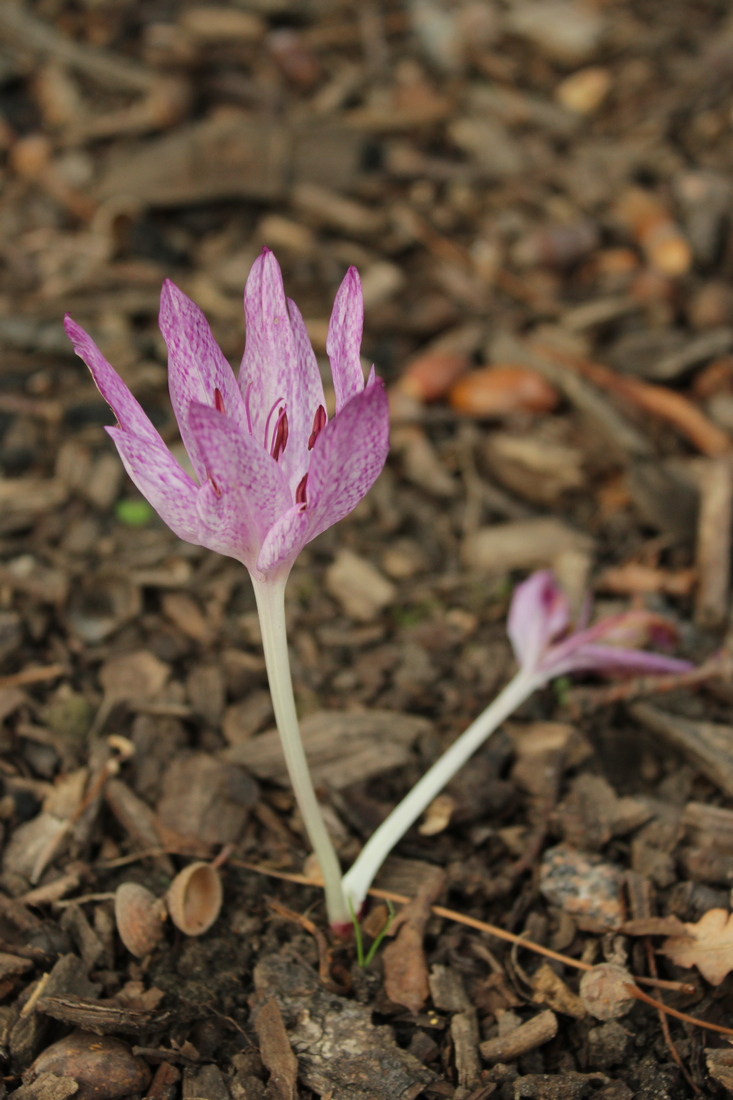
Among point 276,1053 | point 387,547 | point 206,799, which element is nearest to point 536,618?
point 387,547

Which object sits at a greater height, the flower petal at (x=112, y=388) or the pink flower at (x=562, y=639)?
the flower petal at (x=112, y=388)

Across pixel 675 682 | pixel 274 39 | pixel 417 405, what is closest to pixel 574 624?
pixel 675 682

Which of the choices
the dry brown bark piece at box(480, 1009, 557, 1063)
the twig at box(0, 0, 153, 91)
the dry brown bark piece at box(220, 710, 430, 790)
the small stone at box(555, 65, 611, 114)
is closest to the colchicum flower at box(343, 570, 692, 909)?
the dry brown bark piece at box(220, 710, 430, 790)

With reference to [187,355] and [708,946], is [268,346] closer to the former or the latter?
[187,355]

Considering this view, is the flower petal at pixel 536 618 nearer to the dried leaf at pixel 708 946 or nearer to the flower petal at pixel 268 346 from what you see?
the dried leaf at pixel 708 946

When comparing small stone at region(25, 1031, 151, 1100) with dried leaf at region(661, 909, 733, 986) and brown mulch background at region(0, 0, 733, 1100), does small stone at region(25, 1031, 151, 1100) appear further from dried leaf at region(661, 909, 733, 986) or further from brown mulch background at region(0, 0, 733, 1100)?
dried leaf at region(661, 909, 733, 986)

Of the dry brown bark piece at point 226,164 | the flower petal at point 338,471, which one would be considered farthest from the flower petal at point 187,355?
the dry brown bark piece at point 226,164
